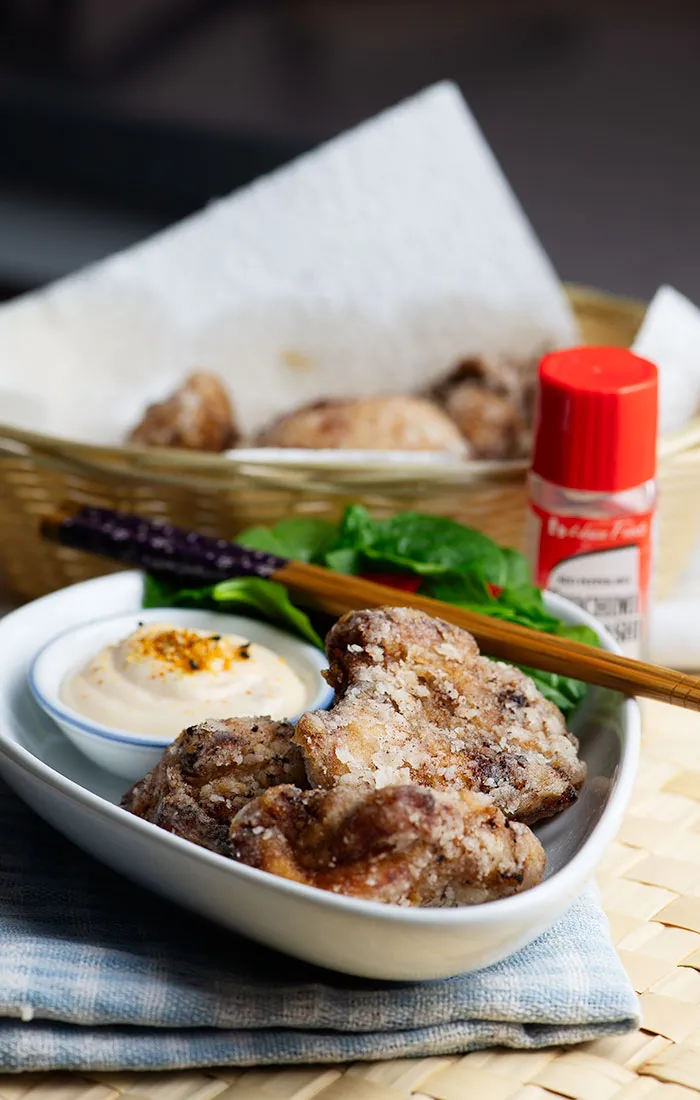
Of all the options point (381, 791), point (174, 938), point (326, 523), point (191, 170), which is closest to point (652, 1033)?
point (381, 791)

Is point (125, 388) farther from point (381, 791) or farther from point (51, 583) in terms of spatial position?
point (381, 791)

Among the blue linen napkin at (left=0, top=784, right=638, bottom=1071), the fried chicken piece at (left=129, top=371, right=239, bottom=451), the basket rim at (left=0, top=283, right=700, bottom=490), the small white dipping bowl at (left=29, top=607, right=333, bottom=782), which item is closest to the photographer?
the blue linen napkin at (left=0, top=784, right=638, bottom=1071)

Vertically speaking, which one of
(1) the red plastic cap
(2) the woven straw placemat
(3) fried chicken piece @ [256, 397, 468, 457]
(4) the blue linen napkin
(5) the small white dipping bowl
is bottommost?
(2) the woven straw placemat

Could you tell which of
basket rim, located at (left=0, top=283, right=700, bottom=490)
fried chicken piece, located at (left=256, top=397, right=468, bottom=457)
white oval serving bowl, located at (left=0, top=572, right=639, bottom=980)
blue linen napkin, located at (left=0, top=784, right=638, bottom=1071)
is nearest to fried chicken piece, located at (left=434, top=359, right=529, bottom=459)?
fried chicken piece, located at (left=256, top=397, right=468, bottom=457)

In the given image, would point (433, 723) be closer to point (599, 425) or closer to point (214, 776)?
point (214, 776)

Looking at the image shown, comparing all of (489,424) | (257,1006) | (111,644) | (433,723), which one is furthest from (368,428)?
(257,1006)

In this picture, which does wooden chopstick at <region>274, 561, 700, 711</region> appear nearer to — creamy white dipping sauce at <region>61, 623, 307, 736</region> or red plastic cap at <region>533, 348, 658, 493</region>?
creamy white dipping sauce at <region>61, 623, 307, 736</region>
